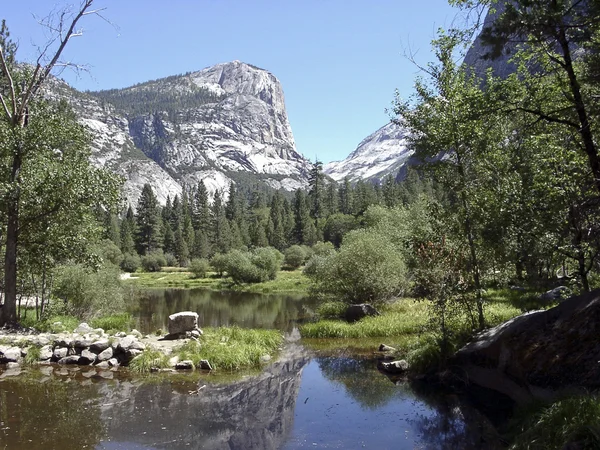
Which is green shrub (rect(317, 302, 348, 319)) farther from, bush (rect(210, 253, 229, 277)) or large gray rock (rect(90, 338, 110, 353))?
bush (rect(210, 253, 229, 277))

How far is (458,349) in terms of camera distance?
14.9 metres

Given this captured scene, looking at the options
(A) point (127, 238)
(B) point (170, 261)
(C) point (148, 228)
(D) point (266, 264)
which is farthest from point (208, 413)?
(C) point (148, 228)

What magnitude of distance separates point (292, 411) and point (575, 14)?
37.2 ft

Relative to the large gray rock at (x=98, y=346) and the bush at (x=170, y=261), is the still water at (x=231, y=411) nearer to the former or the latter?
the large gray rock at (x=98, y=346)

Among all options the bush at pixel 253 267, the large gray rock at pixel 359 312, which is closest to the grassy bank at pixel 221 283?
the bush at pixel 253 267

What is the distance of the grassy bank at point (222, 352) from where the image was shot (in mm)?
16656

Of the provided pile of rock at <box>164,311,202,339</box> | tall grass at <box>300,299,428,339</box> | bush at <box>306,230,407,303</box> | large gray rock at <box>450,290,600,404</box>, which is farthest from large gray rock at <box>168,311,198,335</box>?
bush at <box>306,230,407,303</box>

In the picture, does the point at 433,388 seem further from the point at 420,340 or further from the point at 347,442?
the point at 347,442

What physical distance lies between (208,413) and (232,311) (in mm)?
27521

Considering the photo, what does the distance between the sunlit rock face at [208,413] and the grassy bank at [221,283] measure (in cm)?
4242

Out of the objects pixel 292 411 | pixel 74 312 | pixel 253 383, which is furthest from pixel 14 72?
pixel 292 411

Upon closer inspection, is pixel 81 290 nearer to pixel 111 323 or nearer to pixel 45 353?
pixel 111 323

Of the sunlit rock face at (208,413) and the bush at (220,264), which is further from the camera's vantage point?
the bush at (220,264)

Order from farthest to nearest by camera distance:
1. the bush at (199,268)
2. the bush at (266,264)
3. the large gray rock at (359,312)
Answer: the bush at (199,268) → the bush at (266,264) → the large gray rock at (359,312)
